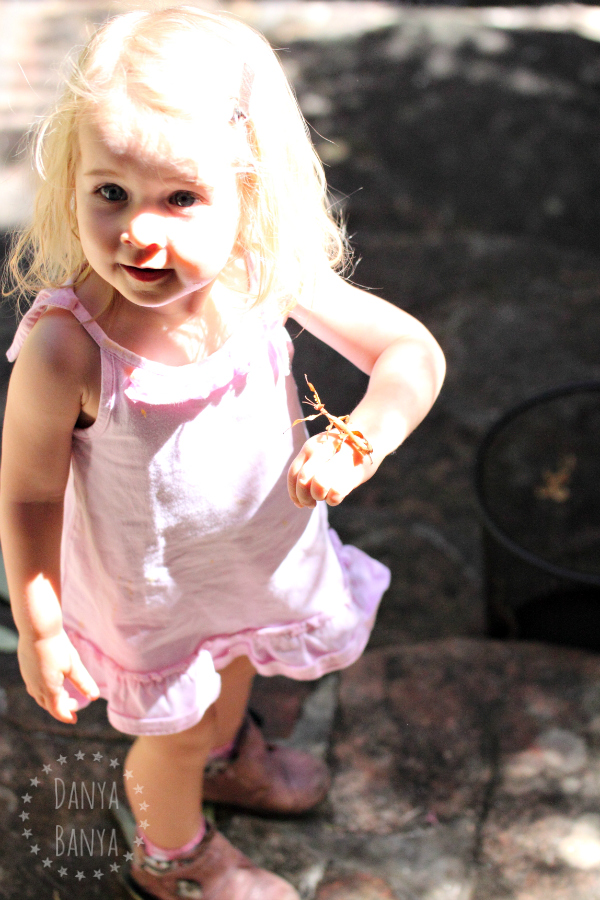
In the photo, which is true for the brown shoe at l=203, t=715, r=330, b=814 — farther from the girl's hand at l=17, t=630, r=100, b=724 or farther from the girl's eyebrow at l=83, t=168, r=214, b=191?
the girl's eyebrow at l=83, t=168, r=214, b=191

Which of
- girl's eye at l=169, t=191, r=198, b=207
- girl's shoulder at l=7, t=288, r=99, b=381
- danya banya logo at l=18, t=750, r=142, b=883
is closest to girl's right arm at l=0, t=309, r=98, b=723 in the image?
girl's shoulder at l=7, t=288, r=99, b=381

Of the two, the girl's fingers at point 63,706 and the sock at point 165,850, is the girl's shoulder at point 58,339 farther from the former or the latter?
the sock at point 165,850

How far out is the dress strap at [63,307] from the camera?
0.56m

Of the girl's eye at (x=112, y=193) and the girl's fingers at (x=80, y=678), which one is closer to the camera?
the girl's eye at (x=112, y=193)

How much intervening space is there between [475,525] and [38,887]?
3.05ft

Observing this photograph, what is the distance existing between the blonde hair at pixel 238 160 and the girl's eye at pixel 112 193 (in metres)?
0.03

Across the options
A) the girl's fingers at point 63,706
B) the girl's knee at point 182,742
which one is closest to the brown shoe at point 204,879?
the girl's knee at point 182,742

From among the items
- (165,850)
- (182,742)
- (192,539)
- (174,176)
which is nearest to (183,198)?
(174,176)

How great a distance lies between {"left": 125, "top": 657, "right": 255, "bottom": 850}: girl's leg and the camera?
30.5 inches

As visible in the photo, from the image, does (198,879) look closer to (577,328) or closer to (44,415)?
(44,415)

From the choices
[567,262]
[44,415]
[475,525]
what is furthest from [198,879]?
[567,262]

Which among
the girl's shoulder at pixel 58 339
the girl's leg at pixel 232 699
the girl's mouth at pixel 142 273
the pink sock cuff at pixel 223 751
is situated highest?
the girl's mouth at pixel 142 273

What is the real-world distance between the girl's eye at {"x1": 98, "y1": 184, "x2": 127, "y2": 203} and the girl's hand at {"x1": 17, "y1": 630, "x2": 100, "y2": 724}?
32cm

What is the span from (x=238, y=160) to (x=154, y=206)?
63 mm
